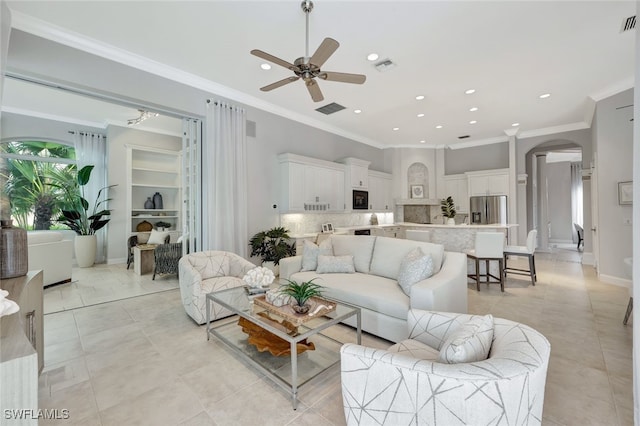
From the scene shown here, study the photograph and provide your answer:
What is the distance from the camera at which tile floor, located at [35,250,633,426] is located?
1747 millimetres

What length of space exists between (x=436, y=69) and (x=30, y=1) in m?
4.55

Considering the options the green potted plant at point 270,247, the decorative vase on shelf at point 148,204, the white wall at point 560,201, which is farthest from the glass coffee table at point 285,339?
the white wall at point 560,201

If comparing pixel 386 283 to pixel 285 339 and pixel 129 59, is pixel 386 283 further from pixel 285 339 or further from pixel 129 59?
pixel 129 59

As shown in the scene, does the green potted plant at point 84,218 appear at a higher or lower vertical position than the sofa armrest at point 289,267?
higher

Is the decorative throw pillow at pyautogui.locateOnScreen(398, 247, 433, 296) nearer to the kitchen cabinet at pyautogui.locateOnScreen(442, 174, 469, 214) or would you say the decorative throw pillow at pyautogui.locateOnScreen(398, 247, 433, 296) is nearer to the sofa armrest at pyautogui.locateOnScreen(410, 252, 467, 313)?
the sofa armrest at pyautogui.locateOnScreen(410, 252, 467, 313)

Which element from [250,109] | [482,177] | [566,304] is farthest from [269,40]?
[482,177]

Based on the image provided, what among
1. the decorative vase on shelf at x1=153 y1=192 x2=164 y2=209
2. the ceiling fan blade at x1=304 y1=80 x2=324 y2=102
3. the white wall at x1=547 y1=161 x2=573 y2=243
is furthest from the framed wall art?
the decorative vase on shelf at x1=153 y1=192 x2=164 y2=209

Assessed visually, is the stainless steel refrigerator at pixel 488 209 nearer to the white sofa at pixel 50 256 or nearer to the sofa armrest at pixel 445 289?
the sofa armrest at pixel 445 289

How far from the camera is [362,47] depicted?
327cm

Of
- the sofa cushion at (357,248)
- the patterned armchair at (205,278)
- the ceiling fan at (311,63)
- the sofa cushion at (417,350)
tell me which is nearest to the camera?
the sofa cushion at (417,350)

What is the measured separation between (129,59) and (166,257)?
308 cm

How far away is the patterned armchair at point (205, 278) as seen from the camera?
3014 millimetres

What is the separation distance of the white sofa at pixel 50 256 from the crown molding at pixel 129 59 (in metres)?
3.01

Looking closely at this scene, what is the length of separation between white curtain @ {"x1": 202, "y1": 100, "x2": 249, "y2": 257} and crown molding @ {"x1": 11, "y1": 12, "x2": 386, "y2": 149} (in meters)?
0.23
